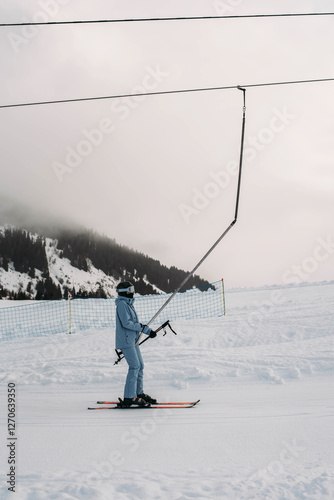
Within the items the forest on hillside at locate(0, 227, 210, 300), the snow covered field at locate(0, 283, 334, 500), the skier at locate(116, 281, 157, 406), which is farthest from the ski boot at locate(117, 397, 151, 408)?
the forest on hillside at locate(0, 227, 210, 300)

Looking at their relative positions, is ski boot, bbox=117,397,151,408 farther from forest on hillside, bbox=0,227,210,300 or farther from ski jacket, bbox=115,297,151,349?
forest on hillside, bbox=0,227,210,300

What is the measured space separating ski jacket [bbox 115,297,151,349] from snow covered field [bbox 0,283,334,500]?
1.03m

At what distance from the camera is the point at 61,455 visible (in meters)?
4.36

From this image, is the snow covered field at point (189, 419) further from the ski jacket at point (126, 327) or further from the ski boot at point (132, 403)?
the ski jacket at point (126, 327)

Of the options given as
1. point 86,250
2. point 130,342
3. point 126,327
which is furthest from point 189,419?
point 86,250

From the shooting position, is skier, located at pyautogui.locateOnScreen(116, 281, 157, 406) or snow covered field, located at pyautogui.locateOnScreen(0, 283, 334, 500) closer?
snow covered field, located at pyautogui.locateOnScreen(0, 283, 334, 500)

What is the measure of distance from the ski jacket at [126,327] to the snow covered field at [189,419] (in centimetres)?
103

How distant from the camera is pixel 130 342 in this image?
6.87 meters

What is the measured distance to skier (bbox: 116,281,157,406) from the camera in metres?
6.74

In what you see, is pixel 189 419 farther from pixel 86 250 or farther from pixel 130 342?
pixel 86 250

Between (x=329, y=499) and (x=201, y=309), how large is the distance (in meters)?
15.4

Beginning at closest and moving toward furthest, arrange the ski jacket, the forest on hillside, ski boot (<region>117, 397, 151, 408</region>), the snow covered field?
the snow covered field
ski boot (<region>117, 397, 151, 408</region>)
the ski jacket
the forest on hillside

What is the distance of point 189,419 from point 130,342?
1601 millimetres

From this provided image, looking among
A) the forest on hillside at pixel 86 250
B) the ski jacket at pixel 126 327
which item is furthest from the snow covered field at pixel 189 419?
the forest on hillside at pixel 86 250
